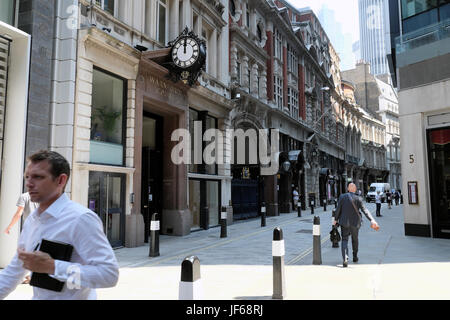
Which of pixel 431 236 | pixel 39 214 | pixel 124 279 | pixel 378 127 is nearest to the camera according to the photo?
pixel 39 214

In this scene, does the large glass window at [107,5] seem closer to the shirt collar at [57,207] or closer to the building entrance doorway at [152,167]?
the building entrance doorway at [152,167]

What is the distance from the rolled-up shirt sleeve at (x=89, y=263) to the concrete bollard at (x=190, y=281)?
122cm

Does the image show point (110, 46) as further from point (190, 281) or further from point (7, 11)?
point (190, 281)

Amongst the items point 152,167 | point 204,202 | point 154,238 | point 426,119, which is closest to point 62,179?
point 154,238

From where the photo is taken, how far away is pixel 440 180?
1282cm

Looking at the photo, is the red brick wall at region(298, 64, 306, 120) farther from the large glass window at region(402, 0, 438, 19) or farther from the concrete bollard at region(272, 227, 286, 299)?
the concrete bollard at region(272, 227, 286, 299)

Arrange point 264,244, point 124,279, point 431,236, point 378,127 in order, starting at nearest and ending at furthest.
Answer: point 124,279
point 264,244
point 431,236
point 378,127

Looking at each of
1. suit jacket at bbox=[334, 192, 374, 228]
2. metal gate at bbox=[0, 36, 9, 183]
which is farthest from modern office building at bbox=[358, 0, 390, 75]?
metal gate at bbox=[0, 36, 9, 183]

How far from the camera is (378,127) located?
232 feet

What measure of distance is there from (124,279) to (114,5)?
9224mm

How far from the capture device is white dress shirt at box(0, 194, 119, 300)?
2.00 m

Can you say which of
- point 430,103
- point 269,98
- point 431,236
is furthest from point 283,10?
point 431,236

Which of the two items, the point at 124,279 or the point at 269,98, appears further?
Result: the point at 269,98

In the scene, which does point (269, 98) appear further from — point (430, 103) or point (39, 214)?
point (39, 214)
